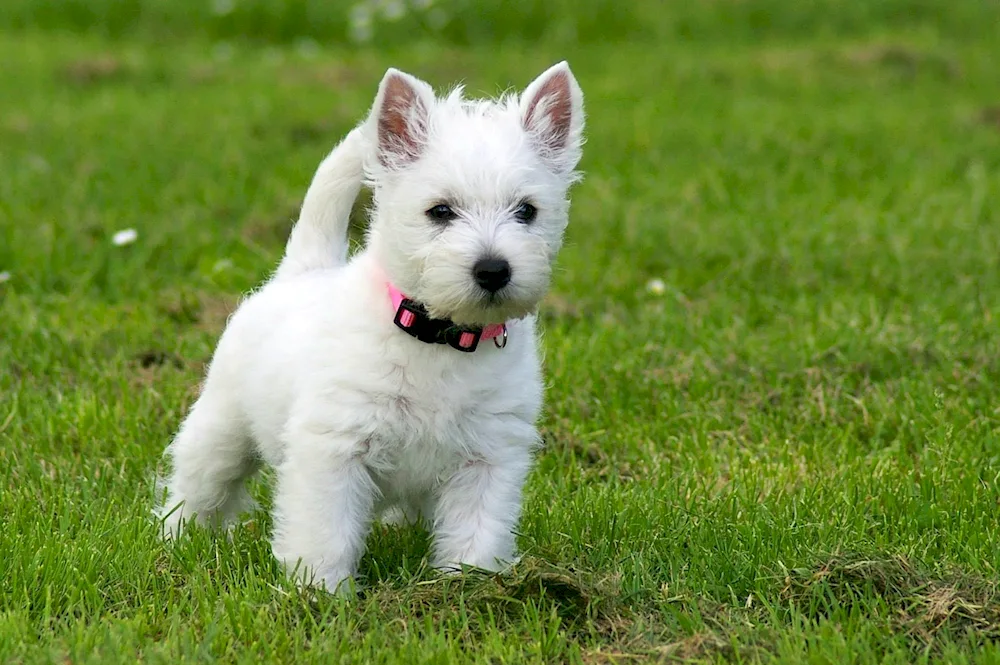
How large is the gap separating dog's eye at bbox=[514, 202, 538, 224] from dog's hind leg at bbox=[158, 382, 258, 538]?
1.13 metres

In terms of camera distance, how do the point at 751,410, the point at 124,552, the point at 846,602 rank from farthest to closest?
the point at 751,410
the point at 124,552
the point at 846,602

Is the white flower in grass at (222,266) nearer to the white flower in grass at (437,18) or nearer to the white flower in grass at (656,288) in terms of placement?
the white flower in grass at (656,288)

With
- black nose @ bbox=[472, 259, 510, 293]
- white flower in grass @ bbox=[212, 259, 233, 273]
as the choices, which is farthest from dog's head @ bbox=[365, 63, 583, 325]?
white flower in grass @ bbox=[212, 259, 233, 273]

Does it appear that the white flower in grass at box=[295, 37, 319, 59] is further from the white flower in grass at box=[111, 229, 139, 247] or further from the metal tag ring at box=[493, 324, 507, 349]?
the metal tag ring at box=[493, 324, 507, 349]

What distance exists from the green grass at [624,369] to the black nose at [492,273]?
75 cm

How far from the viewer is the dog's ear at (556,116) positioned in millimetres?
3875

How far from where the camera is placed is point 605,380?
17.8 ft

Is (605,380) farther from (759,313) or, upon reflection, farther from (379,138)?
(379,138)

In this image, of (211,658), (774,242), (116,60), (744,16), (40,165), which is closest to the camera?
(211,658)

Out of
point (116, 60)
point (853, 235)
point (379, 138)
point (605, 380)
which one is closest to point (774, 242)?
point (853, 235)

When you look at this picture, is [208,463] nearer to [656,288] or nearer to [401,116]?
[401,116]

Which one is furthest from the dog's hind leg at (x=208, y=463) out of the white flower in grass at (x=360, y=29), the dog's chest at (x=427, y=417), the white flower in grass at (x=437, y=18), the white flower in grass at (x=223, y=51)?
the white flower in grass at (x=437, y=18)

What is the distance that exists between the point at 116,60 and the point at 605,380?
857cm

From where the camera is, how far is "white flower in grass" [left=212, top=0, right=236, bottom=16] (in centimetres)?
1463
